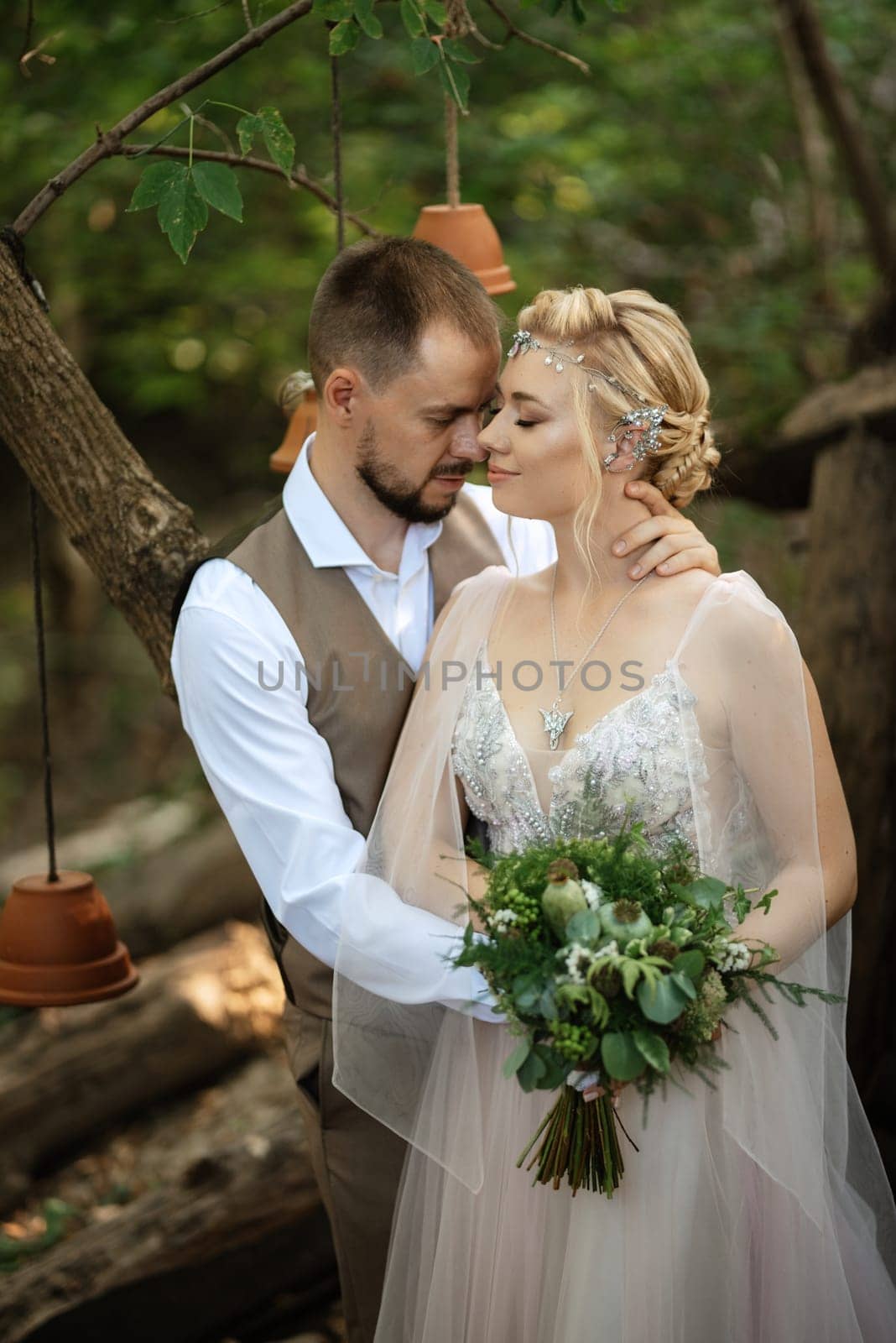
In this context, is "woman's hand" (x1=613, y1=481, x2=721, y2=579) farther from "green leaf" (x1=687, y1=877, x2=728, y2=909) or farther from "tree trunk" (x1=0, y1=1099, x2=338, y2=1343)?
"tree trunk" (x1=0, y1=1099, x2=338, y2=1343)

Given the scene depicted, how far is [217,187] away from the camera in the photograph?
2.63 m

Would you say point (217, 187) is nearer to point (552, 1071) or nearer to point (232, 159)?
point (232, 159)

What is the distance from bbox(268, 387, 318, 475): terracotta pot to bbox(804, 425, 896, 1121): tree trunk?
193cm

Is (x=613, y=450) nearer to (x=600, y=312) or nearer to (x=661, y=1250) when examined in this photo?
(x=600, y=312)

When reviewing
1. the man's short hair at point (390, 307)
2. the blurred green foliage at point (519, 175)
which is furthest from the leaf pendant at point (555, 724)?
the blurred green foliage at point (519, 175)

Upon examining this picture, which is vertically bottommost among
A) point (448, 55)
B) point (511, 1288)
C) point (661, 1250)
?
point (511, 1288)

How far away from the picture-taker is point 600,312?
2566 mm

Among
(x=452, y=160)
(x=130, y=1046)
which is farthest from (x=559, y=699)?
(x=130, y=1046)

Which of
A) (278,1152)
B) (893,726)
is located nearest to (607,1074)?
(278,1152)

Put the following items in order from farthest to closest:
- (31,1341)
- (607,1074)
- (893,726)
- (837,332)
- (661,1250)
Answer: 1. (837,332)
2. (893,726)
3. (31,1341)
4. (661,1250)
5. (607,1074)

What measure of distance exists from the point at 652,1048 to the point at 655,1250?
527 mm

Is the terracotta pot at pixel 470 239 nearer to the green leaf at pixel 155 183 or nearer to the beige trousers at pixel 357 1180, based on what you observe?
the green leaf at pixel 155 183

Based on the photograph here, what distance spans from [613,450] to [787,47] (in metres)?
4.25

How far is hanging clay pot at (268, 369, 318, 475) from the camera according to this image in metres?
3.35
